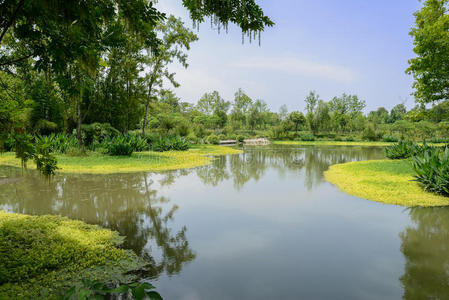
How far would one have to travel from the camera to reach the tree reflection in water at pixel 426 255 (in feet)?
11.6

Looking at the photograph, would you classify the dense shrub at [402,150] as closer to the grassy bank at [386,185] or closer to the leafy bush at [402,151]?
the leafy bush at [402,151]

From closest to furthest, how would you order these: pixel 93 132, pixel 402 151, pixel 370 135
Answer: pixel 402 151 < pixel 93 132 < pixel 370 135

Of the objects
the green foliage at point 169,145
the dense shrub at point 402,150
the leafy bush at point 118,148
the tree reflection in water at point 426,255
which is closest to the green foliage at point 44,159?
the tree reflection in water at point 426,255

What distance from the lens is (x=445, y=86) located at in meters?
15.0

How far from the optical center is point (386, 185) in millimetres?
9469

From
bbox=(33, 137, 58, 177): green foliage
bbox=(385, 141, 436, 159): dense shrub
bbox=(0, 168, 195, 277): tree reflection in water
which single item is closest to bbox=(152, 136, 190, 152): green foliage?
bbox=(0, 168, 195, 277): tree reflection in water

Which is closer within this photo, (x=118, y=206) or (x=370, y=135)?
(x=118, y=206)

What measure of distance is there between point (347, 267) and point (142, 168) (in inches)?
421

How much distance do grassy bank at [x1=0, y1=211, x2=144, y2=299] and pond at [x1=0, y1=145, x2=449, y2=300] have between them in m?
0.43

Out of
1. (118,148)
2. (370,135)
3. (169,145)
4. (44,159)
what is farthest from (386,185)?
(370,135)

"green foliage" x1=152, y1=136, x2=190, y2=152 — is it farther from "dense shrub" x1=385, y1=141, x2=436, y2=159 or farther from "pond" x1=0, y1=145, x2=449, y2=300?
"dense shrub" x1=385, y1=141, x2=436, y2=159

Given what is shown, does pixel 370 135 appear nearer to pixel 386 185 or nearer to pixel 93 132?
pixel 386 185

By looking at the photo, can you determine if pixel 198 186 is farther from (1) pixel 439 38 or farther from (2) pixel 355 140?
(2) pixel 355 140

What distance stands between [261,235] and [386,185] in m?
6.36
